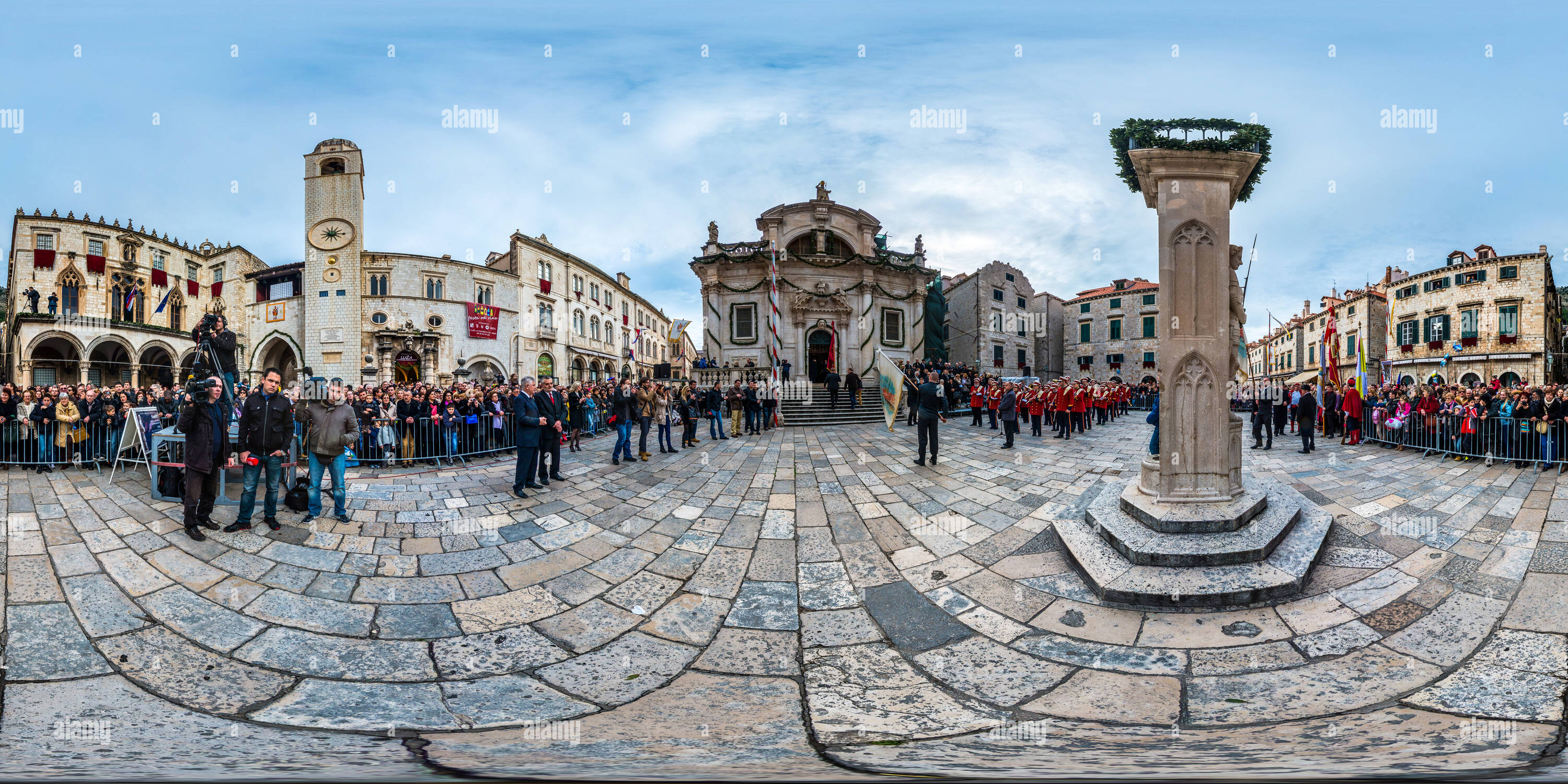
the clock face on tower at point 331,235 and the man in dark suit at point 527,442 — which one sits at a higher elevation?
the clock face on tower at point 331,235

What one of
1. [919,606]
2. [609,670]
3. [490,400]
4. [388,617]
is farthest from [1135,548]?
[490,400]

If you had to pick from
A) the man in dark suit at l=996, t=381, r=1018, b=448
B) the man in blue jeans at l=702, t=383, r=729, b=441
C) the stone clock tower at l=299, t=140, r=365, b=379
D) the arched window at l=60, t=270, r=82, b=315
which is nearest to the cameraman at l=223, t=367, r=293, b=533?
the man in blue jeans at l=702, t=383, r=729, b=441

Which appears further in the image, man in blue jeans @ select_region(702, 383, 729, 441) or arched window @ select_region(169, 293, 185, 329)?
arched window @ select_region(169, 293, 185, 329)

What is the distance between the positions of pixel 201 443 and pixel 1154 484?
30.2ft

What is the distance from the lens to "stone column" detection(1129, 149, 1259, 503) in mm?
5609

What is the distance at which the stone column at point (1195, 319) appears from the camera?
5609 mm

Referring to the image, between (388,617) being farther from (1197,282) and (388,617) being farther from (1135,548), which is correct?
(1197,282)

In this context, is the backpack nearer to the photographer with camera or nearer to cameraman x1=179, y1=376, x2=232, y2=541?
cameraman x1=179, y1=376, x2=232, y2=541

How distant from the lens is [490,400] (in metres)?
10.7

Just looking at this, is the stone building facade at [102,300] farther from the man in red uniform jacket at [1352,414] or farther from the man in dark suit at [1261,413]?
the man in red uniform jacket at [1352,414]

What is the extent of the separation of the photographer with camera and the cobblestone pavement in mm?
2312

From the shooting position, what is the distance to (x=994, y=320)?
37625mm

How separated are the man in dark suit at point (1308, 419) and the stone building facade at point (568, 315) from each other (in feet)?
84.9

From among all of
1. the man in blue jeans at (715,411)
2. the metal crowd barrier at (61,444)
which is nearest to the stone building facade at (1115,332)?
the man in blue jeans at (715,411)
